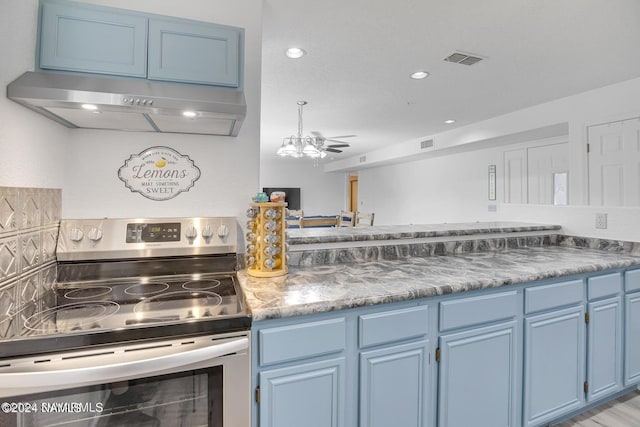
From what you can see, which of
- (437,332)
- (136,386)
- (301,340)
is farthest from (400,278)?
(136,386)

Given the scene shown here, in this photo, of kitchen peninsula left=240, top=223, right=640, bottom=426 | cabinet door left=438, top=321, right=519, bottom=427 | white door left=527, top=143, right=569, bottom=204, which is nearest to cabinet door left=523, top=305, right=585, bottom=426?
kitchen peninsula left=240, top=223, right=640, bottom=426

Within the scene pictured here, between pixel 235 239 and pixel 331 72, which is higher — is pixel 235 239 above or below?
below

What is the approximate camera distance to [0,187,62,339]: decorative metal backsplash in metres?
1.08

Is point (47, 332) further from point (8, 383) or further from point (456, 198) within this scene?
point (456, 198)

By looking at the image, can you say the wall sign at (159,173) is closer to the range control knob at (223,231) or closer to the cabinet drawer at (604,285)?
the range control knob at (223,231)

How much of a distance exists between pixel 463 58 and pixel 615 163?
1.91 meters

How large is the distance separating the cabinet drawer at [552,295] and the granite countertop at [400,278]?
6 centimetres

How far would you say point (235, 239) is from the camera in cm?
161

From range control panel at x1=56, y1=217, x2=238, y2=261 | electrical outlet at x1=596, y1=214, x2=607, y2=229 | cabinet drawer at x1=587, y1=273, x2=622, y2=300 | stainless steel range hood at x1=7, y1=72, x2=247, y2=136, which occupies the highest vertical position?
stainless steel range hood at x1=7, y1=72, x2=247, y2=136

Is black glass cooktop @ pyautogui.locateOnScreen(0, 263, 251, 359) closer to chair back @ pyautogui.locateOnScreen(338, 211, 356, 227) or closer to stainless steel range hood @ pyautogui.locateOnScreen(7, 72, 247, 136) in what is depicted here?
stainless steel range hood @ pyautogui.locateOnScreen(7, 72, 247, 136)

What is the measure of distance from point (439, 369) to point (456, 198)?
15.8 feet

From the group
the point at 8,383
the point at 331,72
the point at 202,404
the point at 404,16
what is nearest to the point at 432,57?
the point at 404,16

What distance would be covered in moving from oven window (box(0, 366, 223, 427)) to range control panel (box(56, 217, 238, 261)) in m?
0.68

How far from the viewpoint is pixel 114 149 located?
1556mm
